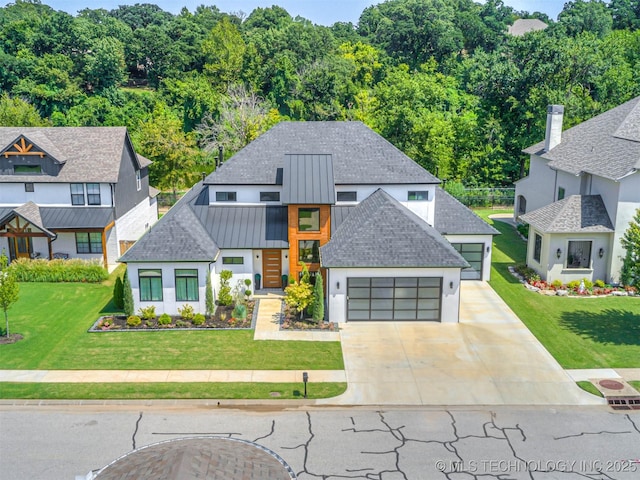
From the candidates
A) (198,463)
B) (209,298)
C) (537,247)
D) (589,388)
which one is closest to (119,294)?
(209,298)

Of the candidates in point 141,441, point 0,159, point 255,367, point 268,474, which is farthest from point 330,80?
point 268,474

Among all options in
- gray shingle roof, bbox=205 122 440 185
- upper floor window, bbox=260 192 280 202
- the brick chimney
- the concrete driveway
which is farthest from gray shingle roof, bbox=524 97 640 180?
upper floor window, bbox=260 192 280 202

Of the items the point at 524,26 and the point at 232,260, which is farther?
the point at 524,26

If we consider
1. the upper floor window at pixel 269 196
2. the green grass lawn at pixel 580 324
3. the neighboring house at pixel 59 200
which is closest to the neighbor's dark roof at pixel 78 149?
the neighboring house at pixel 59 200

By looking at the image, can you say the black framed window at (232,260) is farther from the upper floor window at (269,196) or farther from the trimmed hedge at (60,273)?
the trimmed hedge at (60,273)

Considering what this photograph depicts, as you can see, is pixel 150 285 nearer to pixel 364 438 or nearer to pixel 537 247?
pixel 364 438

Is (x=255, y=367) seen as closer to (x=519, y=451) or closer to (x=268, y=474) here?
(x=519, y=451)
